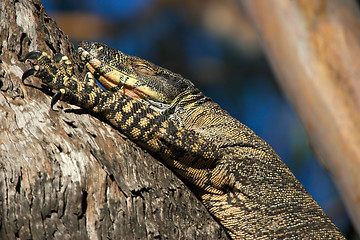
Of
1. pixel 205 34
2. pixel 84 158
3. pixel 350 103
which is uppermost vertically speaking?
pixel 205 34

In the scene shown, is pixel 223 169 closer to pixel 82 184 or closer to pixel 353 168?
pixel 353 168

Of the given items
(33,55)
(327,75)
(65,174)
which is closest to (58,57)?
(33,55)

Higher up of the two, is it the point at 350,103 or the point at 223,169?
the point at 350,103

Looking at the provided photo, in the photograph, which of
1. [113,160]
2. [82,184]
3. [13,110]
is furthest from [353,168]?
[13,110]

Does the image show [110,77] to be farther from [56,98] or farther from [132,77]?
[56,98]

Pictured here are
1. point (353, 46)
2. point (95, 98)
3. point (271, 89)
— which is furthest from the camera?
point (271, 89)

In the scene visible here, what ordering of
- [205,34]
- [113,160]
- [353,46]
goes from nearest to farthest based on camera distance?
1. [113,160]
2. [353,46]
3. [205,34]

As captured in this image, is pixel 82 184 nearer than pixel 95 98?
Yes
